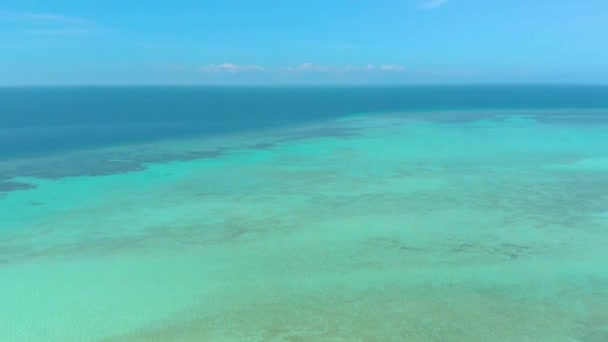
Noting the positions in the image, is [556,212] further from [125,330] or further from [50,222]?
[50,222]

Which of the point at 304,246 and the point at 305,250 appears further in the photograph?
the point at 304,246

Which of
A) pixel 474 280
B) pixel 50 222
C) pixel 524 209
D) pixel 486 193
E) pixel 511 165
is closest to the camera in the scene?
pixel 474 280

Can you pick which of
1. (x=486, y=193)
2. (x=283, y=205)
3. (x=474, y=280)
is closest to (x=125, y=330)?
(x=474, y=280)

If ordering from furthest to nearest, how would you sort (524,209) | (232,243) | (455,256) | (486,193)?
(486,193) < (524,209) < (232,243) < (455,256)
